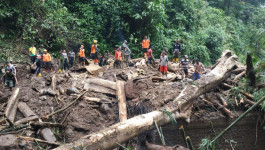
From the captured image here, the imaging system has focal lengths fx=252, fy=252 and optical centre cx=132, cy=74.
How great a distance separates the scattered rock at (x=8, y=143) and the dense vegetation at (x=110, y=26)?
8177mm

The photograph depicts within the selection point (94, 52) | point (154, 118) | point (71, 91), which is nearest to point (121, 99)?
point (71, 91)

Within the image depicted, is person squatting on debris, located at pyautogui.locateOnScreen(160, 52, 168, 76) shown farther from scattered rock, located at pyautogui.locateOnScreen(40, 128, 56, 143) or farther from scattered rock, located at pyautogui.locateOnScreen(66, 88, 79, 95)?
scattered rock, located at pyautogui.locateOnScreen(40, 128, 56, 143)

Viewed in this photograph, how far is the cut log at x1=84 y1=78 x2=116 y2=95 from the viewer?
10.1 m

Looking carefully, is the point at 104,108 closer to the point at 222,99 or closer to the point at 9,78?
the point at 9,78

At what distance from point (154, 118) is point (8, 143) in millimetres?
3899

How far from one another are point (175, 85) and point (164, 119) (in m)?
2.61

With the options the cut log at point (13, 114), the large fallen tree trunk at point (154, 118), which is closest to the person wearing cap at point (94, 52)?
the cut log at point (13, 114)

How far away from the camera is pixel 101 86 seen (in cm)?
1021

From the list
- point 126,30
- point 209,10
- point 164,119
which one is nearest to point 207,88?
point 164,119

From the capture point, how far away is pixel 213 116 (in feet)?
30.2

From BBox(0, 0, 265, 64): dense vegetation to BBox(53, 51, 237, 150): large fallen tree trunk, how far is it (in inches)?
128

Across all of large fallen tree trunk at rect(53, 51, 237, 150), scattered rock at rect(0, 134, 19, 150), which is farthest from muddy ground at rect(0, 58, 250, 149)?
scattered rock at rect(0, 134, 19, 150)

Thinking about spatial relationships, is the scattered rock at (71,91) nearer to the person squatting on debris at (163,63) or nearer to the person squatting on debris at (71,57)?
the person squatting on debris at (163,63)

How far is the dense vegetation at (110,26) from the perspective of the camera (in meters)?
15.8
